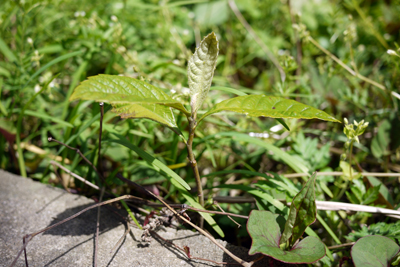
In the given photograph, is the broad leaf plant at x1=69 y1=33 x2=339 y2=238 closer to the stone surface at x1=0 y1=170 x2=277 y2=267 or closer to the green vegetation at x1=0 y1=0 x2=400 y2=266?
the green vegetation at x1=0 y1=0 x2=400 y2=266

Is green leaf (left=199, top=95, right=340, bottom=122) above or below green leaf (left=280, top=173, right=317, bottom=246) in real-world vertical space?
above

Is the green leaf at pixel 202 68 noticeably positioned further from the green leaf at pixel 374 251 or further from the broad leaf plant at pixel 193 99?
the green leaf at pixel 374 251

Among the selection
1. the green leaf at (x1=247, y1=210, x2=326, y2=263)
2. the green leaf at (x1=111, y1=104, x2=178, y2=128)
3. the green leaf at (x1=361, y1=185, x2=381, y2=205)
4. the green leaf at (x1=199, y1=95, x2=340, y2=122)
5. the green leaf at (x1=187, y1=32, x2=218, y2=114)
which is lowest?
the green leaf at (x1=361, y1=185, x2=381, y2=205)

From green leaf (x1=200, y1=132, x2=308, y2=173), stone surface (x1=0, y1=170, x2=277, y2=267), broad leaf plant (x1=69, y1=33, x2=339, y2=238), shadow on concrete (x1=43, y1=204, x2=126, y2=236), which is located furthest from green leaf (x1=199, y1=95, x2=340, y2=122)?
shadow on concrete (x1=43, y1=204, x2=126, y2=236)

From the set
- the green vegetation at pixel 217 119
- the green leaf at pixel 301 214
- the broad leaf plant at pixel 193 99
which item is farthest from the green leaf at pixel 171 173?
the green leaf at pixel 301 214

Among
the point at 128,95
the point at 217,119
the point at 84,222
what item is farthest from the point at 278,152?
the point at 84,222

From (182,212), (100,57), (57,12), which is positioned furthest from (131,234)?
(57,12)

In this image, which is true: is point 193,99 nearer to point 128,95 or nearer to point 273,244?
point 128,95

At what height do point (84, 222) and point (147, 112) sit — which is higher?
point (147, 112)
